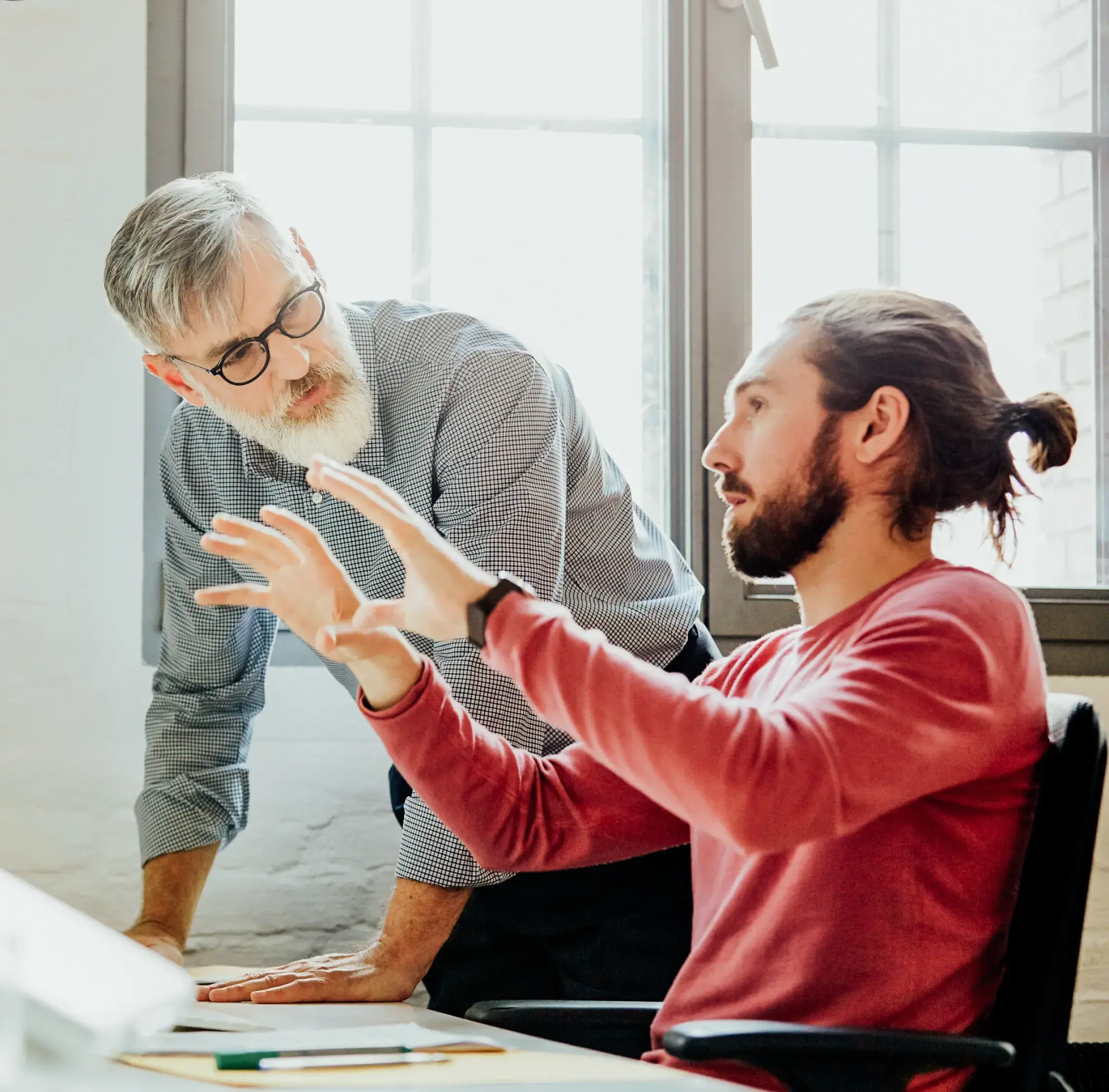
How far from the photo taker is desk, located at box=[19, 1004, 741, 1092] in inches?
24.8

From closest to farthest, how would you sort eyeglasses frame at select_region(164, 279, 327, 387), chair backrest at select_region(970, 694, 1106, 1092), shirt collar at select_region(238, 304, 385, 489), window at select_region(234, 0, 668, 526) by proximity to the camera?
chair backrest at select_region(970, 694, 1106, 1092), eyeglasses frame at select_region(164, 279, 327, 387), shirt collar at select_region(238, 304, 385, 489), window at select_region(234, 0, 668, 526)

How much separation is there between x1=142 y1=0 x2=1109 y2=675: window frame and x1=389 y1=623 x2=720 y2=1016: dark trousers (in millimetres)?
748

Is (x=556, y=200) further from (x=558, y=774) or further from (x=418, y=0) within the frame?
(x=558, y=774)

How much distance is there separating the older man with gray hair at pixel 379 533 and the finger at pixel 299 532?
0.36m

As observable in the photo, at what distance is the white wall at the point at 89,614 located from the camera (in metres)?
2.29

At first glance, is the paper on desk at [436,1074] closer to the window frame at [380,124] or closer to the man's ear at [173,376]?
the man's ear at [173,376]

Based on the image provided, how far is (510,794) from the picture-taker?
4.90 feet

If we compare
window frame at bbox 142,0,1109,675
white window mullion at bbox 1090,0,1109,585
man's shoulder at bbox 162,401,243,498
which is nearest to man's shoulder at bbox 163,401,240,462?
man's shoulder at bbox 162,401,243,498

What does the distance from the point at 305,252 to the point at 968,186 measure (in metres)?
1.41

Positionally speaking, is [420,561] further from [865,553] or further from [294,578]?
[865,553]

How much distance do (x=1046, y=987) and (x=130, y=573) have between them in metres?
1.70

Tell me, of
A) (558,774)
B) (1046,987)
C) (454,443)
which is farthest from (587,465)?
(1046,987)

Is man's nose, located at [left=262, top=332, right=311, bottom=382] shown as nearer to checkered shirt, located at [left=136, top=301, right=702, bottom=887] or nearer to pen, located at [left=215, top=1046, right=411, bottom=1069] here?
checkered shirt, located at [left=136, top=301, right=702, bottom=887]

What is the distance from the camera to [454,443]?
1824 mm
